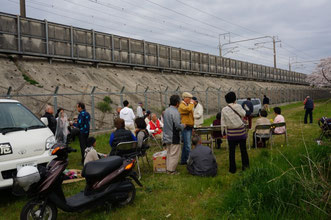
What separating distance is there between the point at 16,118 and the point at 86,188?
2577 mm

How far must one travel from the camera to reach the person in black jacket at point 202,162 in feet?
19.9

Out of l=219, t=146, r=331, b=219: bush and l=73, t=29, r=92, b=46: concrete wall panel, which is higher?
l=73, t=29, r=92, b=46: concrete wall panel

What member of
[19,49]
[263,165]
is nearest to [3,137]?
[263,165]

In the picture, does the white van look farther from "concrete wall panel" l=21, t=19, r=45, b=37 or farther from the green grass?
"concrete wall panel" l=21, t=19, r=45, b=37

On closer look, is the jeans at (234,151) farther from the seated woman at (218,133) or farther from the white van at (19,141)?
the white van at (19,141)

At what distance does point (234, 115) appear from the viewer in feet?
19.7

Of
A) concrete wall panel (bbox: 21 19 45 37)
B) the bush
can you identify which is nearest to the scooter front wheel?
the bush

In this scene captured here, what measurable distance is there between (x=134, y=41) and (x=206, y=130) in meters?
20.8

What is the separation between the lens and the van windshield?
550 cm

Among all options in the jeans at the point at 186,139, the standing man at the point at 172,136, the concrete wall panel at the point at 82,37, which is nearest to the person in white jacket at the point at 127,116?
the jeans at the point at 186,139

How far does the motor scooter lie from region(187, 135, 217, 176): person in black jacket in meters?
1.90

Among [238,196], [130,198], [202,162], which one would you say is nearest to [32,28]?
[202,162]

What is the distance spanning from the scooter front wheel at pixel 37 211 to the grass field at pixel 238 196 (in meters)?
0.48

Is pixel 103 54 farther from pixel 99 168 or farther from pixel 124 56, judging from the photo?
pixel 99 168
